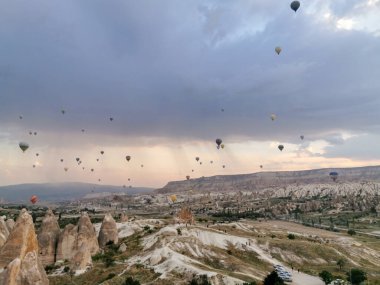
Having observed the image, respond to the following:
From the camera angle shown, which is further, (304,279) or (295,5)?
(295,5)

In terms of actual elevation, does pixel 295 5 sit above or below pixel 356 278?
above

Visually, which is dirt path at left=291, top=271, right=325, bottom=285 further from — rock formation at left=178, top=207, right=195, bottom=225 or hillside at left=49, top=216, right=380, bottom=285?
rock formation at left=178, top=207, right=195, bottom=225

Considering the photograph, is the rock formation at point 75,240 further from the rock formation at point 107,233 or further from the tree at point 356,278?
the tree at point 356,278

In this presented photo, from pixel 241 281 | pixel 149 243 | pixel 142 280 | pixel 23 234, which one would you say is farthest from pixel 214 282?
pixel 149 243

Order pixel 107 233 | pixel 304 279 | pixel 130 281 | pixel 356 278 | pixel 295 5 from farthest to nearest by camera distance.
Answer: pixel 107 233 < pixel 295 5 < pixel 304 279 < pixel 356 278 < pixel 130 281

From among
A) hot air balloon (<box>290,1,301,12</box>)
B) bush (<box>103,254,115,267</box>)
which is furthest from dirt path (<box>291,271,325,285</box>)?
hot air balloon (<box>290,1,301,12</box>)

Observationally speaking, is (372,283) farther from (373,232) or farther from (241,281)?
(373,232)

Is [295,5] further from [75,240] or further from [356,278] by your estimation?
[75,240]

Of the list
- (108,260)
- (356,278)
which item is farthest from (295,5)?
(108,260)

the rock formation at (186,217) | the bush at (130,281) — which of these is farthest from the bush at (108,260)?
the rock formation at (186,217)
